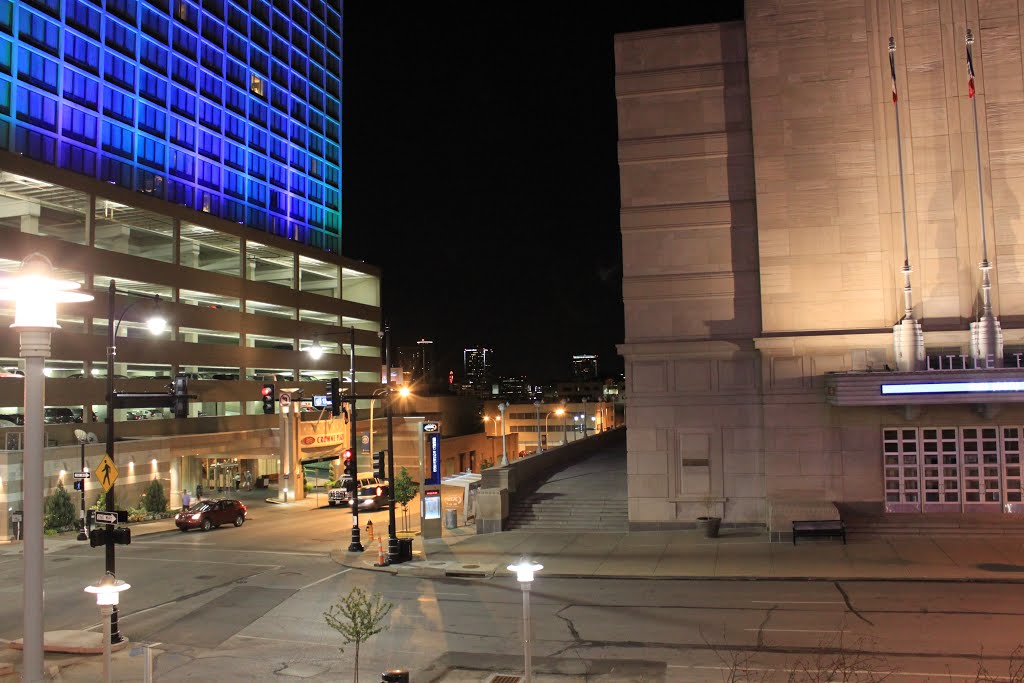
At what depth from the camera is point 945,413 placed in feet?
93.6

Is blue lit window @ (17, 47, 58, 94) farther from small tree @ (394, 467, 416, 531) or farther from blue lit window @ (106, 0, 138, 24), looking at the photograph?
small tree @ (394, 467, 416, 531)

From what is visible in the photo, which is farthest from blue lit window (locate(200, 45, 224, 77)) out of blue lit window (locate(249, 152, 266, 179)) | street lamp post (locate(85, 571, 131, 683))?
Result: street lamp post (locate(85, 571, 131, 683))

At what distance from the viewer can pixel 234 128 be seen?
76625 millimetres

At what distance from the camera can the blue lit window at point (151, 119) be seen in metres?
63.8

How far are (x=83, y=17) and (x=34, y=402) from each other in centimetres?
6335

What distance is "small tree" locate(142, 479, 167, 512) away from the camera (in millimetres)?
43219

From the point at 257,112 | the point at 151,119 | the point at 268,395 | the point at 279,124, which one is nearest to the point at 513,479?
the point at 268,395

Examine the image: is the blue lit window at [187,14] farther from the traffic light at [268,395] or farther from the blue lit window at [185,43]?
the traffic light at [268,395]

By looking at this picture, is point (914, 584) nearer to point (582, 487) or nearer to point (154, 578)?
point (582, 487)

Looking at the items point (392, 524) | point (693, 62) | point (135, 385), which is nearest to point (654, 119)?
point (693, 62)

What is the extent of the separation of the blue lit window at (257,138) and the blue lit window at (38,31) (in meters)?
23.9

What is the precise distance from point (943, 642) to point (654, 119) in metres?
21.9

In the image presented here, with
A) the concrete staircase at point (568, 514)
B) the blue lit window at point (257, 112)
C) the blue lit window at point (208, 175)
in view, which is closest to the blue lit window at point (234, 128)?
the blue lit window at point (257, 112)

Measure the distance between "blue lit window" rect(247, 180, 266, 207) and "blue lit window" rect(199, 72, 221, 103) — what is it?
8405 mm
